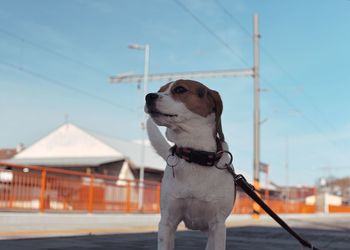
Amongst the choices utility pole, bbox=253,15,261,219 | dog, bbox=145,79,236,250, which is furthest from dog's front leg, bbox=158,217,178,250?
utility pole, bbox=253,15,261,219

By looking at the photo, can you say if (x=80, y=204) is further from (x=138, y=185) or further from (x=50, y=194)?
(x=138, y=185)

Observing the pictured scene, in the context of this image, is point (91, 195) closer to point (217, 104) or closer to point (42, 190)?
point (42, 190)

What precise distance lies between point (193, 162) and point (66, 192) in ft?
37.2

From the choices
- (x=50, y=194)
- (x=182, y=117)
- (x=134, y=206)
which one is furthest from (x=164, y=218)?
(x=134, y=206)

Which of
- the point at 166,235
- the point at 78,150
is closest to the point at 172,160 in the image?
the point at 166,235

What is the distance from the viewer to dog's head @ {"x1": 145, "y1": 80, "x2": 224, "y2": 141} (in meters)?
3.03

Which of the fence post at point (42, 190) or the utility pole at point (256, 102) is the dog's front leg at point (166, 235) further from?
the utility pole at point (256, 102)

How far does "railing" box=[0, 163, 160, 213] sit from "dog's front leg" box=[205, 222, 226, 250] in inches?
333

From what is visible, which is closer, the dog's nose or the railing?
the dog's nose

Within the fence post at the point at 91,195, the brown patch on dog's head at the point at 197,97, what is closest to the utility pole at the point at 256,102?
the fence post at the point at 91,195

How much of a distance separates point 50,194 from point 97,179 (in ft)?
8.22

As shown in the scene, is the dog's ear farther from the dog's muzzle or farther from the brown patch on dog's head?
the dog's muzzle

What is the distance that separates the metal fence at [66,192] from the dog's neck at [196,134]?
28.1 ft

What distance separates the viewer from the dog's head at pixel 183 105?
119 inches
